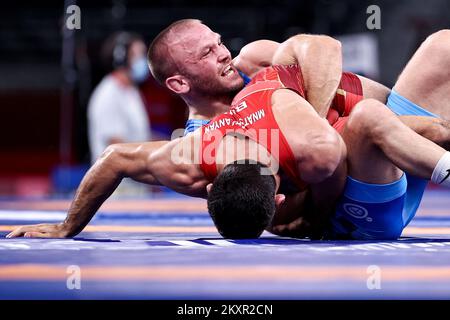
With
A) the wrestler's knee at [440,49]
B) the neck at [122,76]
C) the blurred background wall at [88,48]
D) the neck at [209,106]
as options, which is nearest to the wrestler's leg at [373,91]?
the wrestler's knee at [440,49]

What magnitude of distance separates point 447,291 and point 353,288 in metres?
0.23

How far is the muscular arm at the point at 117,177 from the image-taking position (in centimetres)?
289

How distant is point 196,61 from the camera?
326 centimetres

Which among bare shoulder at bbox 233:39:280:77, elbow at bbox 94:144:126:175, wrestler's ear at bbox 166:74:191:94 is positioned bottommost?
elbow at bbox 94:144:126:175

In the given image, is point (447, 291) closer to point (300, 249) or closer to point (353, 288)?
point (353, 288)

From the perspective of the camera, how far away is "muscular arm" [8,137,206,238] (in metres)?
2.89

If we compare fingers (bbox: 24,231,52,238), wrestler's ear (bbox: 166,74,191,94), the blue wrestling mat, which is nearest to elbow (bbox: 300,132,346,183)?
the blue wrestling mat

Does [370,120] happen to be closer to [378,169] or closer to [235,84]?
[378,169]

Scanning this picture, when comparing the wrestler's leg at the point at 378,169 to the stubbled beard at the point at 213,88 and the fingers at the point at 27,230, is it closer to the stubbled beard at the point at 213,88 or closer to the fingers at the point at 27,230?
the stubbled beard at the point at 213,88

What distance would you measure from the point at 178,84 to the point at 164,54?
0.15 metres

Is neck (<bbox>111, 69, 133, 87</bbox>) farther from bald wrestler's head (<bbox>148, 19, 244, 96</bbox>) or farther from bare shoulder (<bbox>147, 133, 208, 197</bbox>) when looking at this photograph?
bare shoulder (<bbox>147, 133, 208, 197</bbox>)

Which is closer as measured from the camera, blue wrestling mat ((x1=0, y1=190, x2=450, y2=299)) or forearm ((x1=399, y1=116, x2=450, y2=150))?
blue wrestling mat ((x1=0, y1=190, x2=450, y2=299))

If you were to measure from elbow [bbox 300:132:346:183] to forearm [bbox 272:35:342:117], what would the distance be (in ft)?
1.30

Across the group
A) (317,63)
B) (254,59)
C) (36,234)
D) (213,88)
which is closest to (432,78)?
(317,63)
